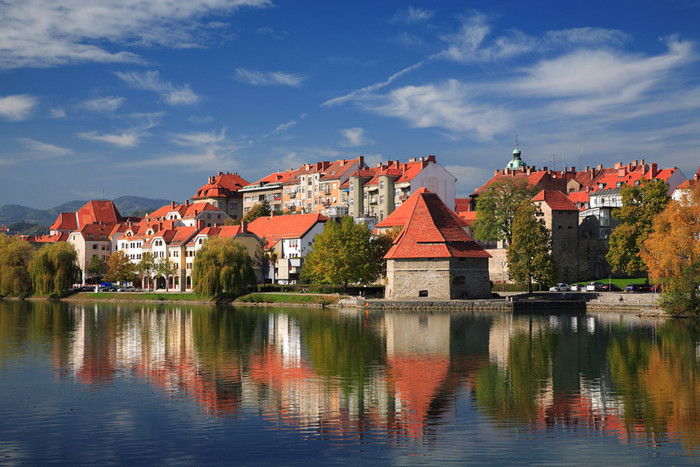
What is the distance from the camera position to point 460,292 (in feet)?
213

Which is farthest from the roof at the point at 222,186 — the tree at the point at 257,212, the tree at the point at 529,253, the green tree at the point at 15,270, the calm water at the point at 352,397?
the calm water at the point at 352,397

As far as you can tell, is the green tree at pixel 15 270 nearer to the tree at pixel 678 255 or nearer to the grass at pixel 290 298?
the grass at pixel 290 298

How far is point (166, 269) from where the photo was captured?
90.4m

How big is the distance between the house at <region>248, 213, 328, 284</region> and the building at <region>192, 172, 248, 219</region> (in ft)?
105

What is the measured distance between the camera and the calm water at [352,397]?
17.8m

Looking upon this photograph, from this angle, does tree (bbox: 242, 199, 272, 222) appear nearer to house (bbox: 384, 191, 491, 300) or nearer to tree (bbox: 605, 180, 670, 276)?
house (bbox: 384, 191, 491, 300)

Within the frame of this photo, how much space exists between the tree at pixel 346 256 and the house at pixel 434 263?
14.1ft

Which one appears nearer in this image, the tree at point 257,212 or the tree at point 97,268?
the tree at point 97,268

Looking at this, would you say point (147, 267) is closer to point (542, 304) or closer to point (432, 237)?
point (432, 237)

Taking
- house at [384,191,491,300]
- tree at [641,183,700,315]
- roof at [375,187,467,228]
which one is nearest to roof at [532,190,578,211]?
roof at [375,187,467,228]

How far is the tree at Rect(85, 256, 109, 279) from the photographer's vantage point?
3996 inches

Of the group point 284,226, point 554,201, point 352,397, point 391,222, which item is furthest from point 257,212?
point 352,397

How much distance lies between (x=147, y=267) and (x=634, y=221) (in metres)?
53.8

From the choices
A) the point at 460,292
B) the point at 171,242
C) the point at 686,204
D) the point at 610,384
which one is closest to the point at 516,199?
the point at 460,292
